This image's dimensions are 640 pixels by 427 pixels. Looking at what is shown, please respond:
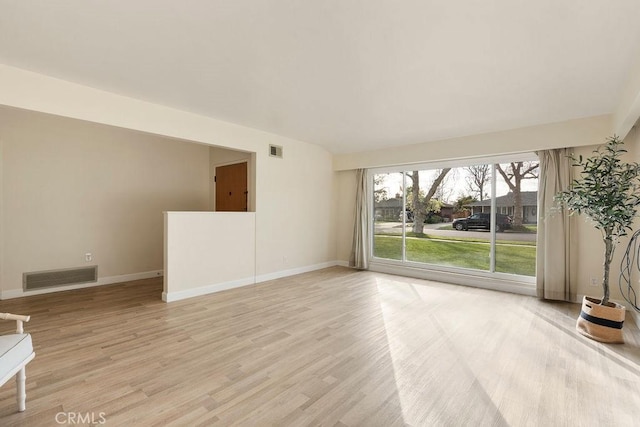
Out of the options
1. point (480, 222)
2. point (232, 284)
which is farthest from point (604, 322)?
point (232, 284)

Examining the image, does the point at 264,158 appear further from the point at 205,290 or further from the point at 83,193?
the point at 83,193

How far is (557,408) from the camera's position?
1.89 meters

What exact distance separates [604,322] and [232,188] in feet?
18.6

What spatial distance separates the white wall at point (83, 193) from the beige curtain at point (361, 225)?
11.7ft

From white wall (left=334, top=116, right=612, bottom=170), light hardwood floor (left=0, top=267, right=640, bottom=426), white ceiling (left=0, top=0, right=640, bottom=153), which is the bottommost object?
light hardwood floor (left=0, top=267, right=640, bottom=426)

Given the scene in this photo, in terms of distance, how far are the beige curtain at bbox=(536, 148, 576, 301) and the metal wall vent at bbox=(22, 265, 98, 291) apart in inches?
274

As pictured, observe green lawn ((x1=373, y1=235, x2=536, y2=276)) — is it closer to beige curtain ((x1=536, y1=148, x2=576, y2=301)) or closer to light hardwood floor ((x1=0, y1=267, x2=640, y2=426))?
beige curtain ((x1=536, y1=148, x2=576, y2=301))

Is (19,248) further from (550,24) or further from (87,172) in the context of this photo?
(550,24)

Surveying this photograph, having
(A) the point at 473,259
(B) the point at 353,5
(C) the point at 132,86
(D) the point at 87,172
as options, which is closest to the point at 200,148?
(D) the point at 87,172

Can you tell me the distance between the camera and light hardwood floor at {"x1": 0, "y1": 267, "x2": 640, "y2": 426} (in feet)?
5.98

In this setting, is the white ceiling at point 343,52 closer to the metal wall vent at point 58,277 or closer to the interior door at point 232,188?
the interior door at point 232,188

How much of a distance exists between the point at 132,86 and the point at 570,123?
18.5 ft

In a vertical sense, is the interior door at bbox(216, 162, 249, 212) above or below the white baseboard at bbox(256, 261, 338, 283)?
above

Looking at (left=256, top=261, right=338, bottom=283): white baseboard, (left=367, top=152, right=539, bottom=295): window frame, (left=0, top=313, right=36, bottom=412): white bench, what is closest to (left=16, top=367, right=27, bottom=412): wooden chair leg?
(left=0, top=313, right=36, bottom=412): white bench
